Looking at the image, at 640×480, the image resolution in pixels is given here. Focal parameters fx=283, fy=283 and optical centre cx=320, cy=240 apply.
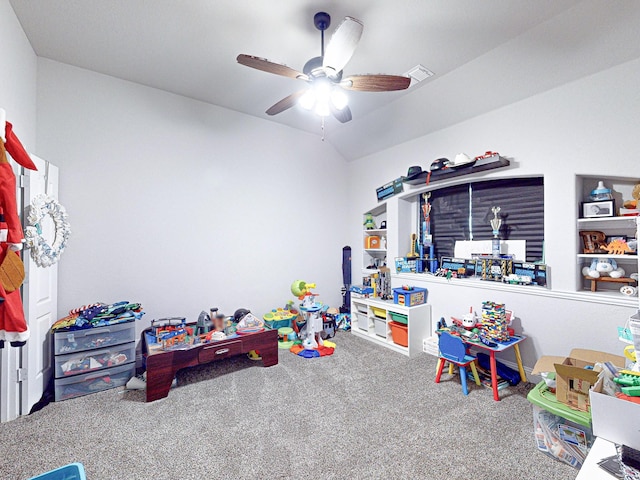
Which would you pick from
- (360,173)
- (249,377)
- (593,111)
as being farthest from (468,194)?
(249,377)

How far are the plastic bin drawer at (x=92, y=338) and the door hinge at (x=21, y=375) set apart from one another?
8.4 inches

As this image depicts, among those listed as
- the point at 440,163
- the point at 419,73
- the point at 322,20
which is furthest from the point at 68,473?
the point at 440,163

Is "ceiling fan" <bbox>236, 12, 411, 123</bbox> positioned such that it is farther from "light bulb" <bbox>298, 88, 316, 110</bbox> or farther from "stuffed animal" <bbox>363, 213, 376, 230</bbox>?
"stuffed animal" <bbox>363, 213, 376, 230</bbox>

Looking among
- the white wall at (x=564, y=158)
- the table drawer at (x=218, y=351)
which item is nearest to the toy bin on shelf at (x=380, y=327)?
the white wall at (x=564, y=158)

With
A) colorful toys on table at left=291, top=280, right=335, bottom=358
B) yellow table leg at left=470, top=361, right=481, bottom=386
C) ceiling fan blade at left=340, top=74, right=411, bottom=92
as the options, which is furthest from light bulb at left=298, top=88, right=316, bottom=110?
yellow table leg at left=470, top=361, right=481, bottom=386

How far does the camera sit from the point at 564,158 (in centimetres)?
247

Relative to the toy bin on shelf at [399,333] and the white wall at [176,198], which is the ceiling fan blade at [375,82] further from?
the toy bin on shelf at [399,333]

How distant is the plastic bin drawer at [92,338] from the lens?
2.32 m

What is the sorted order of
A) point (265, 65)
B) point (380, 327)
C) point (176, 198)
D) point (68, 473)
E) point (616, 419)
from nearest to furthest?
point (616, 419) → point (68, 473) → point (265, 65) → point (176, 198) → point (380, 327)

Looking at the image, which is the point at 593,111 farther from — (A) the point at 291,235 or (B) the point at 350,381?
(A) the point at 291,235

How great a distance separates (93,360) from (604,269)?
14.3ft

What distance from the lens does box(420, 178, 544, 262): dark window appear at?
288 centimetres

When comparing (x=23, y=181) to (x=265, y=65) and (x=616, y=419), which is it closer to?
(x=265, y=65)

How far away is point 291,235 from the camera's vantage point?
13.5 ft
